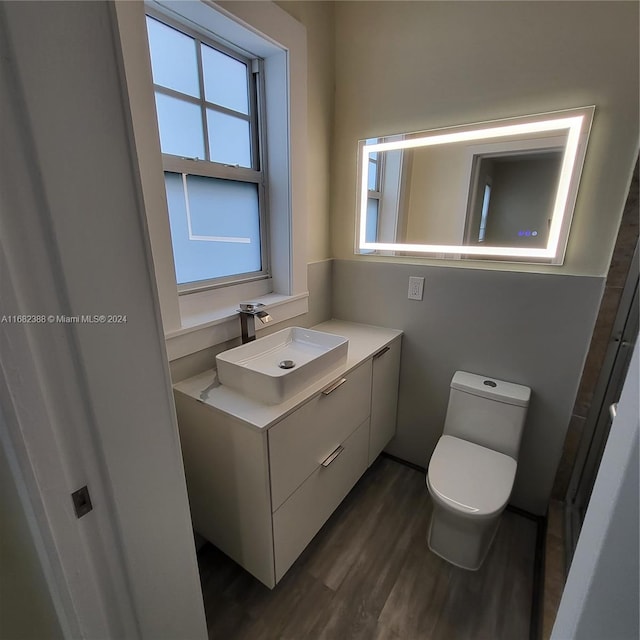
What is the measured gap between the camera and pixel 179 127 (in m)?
1.31

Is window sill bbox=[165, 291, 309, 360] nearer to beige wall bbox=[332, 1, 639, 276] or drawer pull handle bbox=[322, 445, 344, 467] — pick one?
drawer pull handle bbox=[322, 445, 344, 467]

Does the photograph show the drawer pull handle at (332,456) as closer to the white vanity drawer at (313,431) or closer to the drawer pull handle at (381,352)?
the white vanity drawer at (313,431)

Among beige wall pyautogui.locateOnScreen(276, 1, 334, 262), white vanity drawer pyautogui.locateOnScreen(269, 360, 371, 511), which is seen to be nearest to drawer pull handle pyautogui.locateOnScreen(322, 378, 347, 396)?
white vanity drawer pyautogui.locateOnScreen(269, 360, 371, 511)

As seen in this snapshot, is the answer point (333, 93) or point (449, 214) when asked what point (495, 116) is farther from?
point (333, 93)

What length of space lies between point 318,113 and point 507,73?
2.86ft

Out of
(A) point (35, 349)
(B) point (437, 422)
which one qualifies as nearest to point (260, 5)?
(A) point (35, 349)

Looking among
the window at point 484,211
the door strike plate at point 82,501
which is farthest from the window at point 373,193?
the door strike plate at point 82,501

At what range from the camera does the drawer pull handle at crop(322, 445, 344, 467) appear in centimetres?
139

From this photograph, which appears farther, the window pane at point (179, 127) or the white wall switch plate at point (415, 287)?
the white wall switch plate at point (415, 287)

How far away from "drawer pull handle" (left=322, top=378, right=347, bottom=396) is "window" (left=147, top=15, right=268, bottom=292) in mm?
A: 715

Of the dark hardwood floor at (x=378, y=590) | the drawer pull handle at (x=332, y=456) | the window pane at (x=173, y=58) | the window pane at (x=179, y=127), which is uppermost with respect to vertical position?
the window pane at (x=173, y=58)

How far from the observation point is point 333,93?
183 centimetres

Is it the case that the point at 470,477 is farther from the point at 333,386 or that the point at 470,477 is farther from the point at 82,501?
the point at 82,501

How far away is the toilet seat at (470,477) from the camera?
1341 mm
